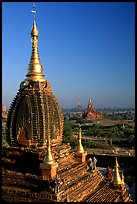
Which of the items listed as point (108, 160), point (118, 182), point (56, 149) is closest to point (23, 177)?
point (56, 149)

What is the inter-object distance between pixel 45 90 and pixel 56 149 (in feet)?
7.31

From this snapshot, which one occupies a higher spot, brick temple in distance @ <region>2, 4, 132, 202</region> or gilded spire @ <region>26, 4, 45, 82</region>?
gilded spire @ <region>26, 4, 45, 82</region>

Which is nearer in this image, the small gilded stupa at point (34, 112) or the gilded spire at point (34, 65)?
the small gilded stupa at point (34, 112)

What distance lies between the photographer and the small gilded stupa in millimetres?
10086

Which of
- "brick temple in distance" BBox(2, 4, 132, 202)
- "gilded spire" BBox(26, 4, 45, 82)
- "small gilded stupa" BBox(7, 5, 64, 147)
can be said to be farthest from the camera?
"gilded spire" BBox(26, 4, 45, 82)

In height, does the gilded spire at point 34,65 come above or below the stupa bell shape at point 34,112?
above

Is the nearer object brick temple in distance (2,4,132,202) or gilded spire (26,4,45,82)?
brick temple in distance (2,4,132,202)

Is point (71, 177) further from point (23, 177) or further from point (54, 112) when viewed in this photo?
point (54, 112)

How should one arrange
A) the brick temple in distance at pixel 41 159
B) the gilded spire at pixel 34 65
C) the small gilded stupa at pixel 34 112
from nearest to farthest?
the brick temple in distance at pixel 41 159 < the small gilded stupa at pixel 34 112 < the gilded spire at pixel 34 65

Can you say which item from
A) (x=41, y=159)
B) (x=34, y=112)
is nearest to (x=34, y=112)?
(x=34, y=112)

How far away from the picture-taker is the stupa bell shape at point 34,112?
1009 cm

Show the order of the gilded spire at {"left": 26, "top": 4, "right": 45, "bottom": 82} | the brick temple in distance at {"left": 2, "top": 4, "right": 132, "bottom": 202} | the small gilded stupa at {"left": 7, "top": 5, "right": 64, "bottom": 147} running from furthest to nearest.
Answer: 1. the gilded spire at {"left": 26, "top": 4, "right": 45, "bottom": 82}
2. the small gilded stupa at {"left": 7, "top": 5, "right": 64, "bottom": 147}
3. the brick temple in distance at {"left": 2, "top": 4, "right": 132, "bottom": 202}

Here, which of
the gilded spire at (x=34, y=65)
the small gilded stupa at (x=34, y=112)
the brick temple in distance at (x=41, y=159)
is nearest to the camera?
the brick temple in distance at (x=41, y=159)

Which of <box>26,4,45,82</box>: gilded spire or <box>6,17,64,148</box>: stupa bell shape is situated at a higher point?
<box>26,4,45,82</box>: gilded spire
